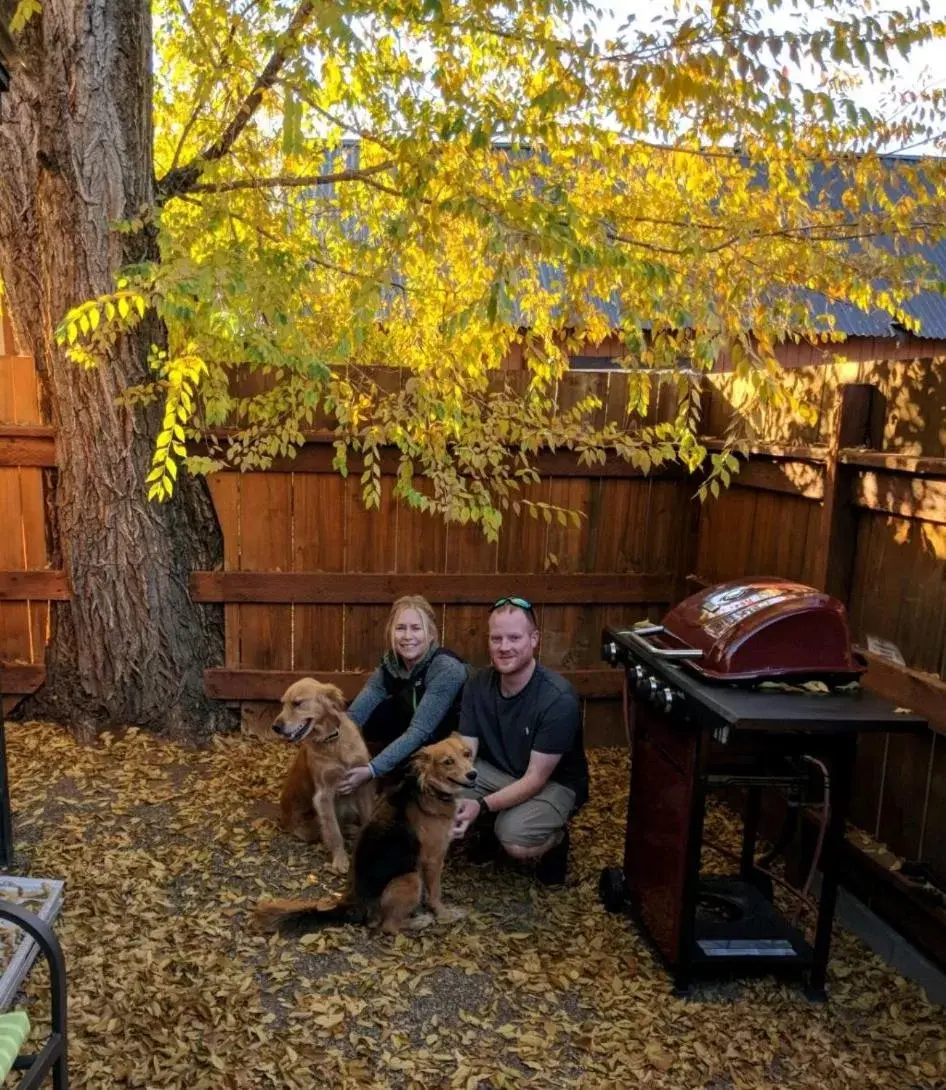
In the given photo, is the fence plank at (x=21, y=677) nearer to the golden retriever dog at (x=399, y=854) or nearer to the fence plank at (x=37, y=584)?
the fence plank at (x=37, y=584)

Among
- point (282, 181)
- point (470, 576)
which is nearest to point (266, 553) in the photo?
point (470, 576)

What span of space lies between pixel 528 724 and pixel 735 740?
103 cm

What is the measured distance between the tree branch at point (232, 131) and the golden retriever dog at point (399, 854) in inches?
138

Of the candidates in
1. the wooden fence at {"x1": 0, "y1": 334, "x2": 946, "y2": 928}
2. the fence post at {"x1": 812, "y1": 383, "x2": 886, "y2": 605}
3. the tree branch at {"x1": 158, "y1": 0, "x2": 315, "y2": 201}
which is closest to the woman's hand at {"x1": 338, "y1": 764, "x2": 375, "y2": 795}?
the wooden fence at {"x1": 0, "y1": 334, "x2": 946, "y2": 928}

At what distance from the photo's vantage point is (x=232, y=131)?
4957 mm

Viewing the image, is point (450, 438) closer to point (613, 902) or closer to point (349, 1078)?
point (613, 902)

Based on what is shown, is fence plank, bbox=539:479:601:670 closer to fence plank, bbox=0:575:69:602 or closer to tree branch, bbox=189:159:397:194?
tree branch, bbox=189:159:397:194

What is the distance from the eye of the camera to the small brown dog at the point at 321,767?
13.1ft

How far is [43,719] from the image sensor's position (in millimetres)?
5527

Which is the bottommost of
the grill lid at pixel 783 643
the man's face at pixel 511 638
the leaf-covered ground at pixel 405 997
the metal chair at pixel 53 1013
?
the leaf-covered ground at pixel 405 997

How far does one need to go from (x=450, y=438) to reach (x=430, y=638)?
4.94ft

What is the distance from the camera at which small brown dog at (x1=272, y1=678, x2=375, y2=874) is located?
4.00 meters

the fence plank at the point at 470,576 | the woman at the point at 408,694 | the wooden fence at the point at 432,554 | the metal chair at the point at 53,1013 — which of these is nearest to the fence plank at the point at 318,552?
Result: the wooden fence at the point at 432,554

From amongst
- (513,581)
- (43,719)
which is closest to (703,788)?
(513,581)
